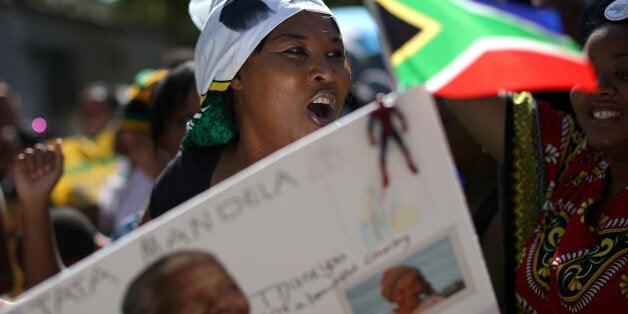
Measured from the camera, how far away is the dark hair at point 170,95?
343 centimetres

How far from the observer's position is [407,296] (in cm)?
162

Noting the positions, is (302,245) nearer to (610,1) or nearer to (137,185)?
(610,1)

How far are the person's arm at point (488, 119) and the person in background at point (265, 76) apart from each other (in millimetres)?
576

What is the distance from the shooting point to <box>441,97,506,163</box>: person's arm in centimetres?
271

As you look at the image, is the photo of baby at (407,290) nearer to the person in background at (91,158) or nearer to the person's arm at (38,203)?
the person's arm at (38,203)

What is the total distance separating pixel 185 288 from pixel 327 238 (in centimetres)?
27

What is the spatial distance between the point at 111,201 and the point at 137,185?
61cm

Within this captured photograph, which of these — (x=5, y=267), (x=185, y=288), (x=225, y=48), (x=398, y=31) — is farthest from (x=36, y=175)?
(x=185, y=288)

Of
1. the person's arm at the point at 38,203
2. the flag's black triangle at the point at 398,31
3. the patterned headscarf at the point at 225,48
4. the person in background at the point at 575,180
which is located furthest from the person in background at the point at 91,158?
the person in background at the point at 575,180

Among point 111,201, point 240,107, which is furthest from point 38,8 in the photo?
point 240,107

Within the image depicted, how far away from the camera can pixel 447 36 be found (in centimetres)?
253

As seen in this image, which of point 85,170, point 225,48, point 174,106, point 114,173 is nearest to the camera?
point 225,48

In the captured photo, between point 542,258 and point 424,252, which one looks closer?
point 424,252

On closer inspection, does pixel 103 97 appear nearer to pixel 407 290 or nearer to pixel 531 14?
pixel 531 14
